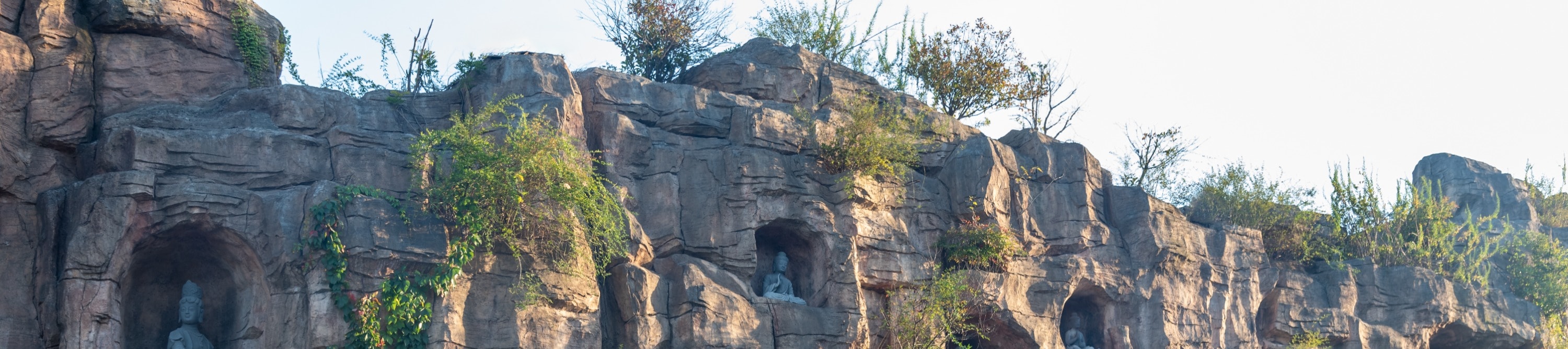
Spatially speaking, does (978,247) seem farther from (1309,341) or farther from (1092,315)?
(1309,341)

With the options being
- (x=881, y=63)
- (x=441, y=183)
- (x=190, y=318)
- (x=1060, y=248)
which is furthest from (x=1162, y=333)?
(x=190, y=318)

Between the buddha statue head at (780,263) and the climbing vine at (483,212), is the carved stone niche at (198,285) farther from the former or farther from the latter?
the buddha statue head at (780,263)

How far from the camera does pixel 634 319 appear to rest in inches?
619

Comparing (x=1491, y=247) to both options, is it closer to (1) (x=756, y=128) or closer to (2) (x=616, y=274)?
(1) (x=756, y=128)

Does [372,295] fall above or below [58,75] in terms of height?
below

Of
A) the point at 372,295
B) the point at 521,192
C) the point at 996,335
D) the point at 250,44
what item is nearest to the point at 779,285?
the point at 996,335

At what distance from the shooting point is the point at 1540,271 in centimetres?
2384

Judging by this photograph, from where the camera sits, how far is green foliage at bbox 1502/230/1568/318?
23500mm

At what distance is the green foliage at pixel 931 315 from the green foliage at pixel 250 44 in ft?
27.6

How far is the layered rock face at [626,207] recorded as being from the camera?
14281mm

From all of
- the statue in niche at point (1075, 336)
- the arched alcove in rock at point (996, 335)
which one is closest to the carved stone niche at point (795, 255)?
the arched alcove in rock at point (996, 335)

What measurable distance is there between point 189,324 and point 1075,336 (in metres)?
11.6

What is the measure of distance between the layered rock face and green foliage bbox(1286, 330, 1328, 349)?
0.20 meters

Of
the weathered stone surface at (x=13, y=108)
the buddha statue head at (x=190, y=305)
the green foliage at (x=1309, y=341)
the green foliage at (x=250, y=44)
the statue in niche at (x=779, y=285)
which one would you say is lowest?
the green foliage at (x=1309, y=341)
